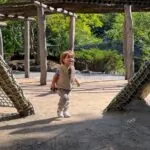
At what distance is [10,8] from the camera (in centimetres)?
1567

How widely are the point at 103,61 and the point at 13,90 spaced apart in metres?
18.8

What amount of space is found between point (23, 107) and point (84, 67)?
1850 centimetres

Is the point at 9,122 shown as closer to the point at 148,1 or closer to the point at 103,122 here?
the point at 103,122

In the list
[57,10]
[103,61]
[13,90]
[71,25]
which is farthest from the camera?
[103,61]

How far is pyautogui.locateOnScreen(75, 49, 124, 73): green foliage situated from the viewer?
25.9 metres

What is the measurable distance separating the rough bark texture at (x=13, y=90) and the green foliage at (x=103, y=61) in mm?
18147

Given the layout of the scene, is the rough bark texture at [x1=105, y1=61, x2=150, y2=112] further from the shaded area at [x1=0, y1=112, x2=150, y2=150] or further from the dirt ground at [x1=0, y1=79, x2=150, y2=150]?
the shaded area at [x1=0, y1=112, x2=150, y2=150]

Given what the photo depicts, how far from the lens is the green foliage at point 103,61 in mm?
25891

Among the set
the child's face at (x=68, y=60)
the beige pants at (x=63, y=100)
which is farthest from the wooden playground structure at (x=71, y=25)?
the child's face at (x=68, y=60)

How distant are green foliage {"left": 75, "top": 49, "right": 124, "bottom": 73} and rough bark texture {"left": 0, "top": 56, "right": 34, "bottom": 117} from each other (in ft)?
59.5

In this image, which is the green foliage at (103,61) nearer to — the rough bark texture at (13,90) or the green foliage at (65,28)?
the green foliage at (65,28)

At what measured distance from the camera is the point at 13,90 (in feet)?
24.5

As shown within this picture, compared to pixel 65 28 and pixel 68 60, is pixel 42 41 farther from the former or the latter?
pixel 65 28

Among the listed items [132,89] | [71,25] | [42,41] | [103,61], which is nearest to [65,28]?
[103,61]
